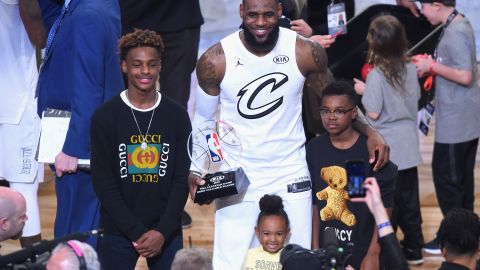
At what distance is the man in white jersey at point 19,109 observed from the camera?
642 cm

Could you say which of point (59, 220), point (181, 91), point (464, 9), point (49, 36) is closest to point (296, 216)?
point (59, 220)

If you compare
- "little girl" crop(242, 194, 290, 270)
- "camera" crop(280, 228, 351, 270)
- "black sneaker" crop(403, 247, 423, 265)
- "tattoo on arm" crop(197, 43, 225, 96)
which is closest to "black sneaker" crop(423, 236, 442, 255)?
"black sneaker" crop(403, 247, 423, 265)

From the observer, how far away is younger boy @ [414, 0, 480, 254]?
7.46 metres

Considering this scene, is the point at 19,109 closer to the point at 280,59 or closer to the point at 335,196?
the point at 280,59

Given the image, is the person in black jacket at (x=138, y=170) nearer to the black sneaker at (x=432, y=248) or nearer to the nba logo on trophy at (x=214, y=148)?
the nba logo on trophy at (x=214, y=148)

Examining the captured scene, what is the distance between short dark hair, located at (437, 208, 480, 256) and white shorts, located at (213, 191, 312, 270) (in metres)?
1.01

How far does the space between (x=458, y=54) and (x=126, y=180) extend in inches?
115

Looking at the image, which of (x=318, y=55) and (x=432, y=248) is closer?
(x=318, y=55)

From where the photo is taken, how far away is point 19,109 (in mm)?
6453

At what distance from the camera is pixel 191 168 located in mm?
5613

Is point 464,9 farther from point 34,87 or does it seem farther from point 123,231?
point 123,231

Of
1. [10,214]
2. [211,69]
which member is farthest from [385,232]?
[10,214]

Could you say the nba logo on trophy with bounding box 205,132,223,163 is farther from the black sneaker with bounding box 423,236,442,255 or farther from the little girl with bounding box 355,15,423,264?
the black sneaker with bounding box 423,236,442,255

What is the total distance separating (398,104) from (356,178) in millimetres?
2764
